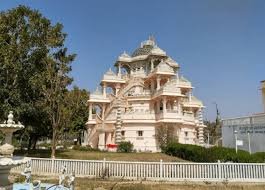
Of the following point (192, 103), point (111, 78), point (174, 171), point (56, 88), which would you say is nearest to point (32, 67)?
point (56, 88)

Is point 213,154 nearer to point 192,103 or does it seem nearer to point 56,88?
point 56,88

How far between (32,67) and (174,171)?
47.0 ft

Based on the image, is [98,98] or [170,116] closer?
[170,116]

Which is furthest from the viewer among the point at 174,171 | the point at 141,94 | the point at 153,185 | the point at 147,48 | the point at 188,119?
the point at 147,48

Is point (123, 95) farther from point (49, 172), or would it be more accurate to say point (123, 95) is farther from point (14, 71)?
point (49, 172)

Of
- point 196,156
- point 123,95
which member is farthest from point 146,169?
point 123,95

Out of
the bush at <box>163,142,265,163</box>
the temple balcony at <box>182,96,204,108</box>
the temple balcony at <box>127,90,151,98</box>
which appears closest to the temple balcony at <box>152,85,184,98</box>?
the temple balcony at <box>127,90,151,98</box>

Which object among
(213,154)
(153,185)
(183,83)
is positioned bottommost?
(153,185)

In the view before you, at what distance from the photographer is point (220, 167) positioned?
1372 centimetres

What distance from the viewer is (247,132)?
2328 centimetres

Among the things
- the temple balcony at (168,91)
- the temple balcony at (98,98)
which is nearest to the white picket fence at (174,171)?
the temple balcony at (168,91)

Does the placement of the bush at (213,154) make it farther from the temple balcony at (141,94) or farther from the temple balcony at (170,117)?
the temple balcony at (141,94)

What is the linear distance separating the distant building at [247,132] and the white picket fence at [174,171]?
27.5ft

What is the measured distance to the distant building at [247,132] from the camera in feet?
72.5
